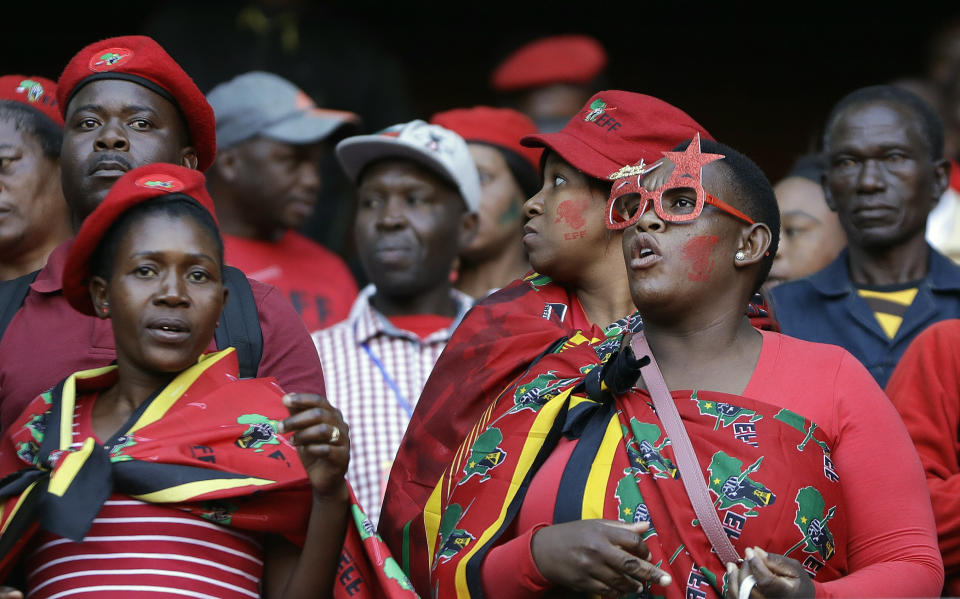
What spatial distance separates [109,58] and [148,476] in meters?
1.33

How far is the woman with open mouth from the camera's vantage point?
2.91 meters

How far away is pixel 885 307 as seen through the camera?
4.55m

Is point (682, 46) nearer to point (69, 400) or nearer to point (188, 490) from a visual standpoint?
point (69, 400)

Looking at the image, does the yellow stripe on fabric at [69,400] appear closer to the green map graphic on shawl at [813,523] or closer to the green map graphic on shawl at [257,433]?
the green map graphic on shawl at [257,433]

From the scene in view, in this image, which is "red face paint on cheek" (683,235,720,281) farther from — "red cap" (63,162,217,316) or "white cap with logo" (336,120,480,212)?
"white cap with logo" (336,120,480,212)

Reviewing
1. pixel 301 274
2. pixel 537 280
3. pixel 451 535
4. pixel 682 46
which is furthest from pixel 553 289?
pixel 682 46

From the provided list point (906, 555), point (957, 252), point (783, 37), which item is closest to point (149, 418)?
point (906, 555)

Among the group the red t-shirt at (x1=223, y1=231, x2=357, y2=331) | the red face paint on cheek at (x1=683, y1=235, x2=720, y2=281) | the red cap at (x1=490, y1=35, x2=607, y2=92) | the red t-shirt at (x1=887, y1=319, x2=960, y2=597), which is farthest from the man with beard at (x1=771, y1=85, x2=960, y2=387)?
the red cap at (x1=490, y1=35, x2=607, y2=92)

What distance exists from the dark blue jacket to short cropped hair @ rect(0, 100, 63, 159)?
2.27m

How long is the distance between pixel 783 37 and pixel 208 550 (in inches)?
251

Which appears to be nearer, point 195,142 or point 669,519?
point 669,519

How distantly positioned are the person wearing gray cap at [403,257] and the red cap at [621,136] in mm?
1445

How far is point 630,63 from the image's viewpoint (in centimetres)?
845

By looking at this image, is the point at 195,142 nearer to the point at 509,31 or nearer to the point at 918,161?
the point at 918,161
